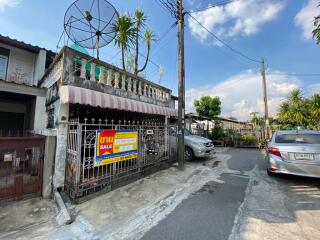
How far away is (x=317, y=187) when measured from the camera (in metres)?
4.89

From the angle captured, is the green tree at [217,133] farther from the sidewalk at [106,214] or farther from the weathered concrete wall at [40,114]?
the weathered concrete wall at [40,114]

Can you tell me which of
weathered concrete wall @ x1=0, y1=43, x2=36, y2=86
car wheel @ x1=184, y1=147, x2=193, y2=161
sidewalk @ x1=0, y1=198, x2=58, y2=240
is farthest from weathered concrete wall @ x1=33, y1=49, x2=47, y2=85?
car wheel @ x1=184, y1=147, x2=193, y2=161

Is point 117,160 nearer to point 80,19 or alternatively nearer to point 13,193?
point 13,193

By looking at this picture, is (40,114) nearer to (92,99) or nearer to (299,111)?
(92,99)

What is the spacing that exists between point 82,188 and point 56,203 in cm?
65

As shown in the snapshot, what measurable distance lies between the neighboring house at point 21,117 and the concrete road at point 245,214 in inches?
125

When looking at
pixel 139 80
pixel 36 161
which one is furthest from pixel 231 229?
pixel 139 80

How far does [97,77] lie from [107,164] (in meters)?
2.55

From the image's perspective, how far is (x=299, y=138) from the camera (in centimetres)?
545

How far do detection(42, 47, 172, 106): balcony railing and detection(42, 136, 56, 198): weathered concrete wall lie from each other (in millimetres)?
1483

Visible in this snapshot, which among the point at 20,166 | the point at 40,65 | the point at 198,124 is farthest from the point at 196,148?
the point at 198,124

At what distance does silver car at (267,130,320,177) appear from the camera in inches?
184

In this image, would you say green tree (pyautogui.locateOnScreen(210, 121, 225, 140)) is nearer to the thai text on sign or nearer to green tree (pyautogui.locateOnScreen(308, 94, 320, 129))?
green tree (pyautogui.locateOnScreen(308, 94, 320, 129))

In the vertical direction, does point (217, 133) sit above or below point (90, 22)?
below
